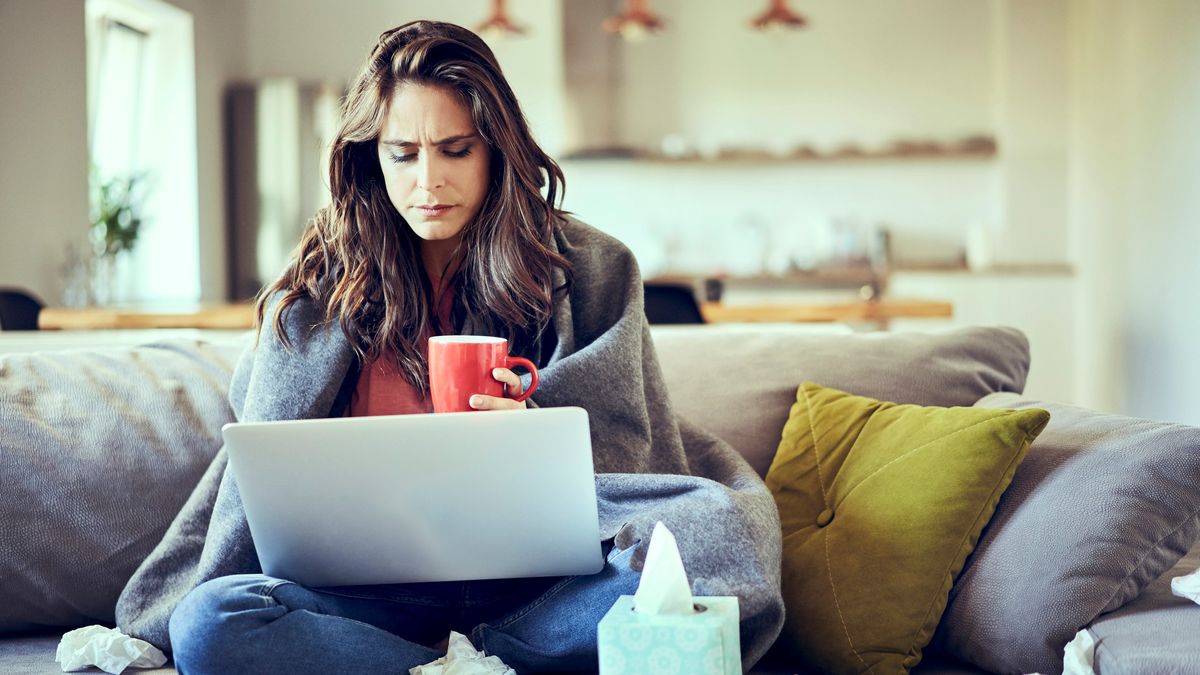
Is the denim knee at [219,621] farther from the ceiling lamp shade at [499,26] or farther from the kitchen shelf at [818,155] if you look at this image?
the kitchen shelf at [818,155]

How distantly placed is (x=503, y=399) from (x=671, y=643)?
0.39 m

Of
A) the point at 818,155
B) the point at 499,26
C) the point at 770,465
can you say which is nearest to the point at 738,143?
the point at 818,155

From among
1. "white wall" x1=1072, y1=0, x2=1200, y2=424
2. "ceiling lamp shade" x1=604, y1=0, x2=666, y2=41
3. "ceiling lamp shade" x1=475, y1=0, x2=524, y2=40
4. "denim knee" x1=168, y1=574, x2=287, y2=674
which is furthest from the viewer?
"ceiling lamp shade" x1=475, y1=0, x2=524, y2=40

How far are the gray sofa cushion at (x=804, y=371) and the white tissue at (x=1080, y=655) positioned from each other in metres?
0.57

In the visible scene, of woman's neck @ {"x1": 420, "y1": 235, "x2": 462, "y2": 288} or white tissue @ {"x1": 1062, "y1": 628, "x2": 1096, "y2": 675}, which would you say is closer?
white tissue @ {"x1": 1062, "y1": 628, "x2": 1096, "y2": 675}

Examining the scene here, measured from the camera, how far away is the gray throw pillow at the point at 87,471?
65.2 inches

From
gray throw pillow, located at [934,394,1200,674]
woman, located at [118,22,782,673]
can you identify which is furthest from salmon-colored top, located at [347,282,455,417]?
gray throw pillow, located at [934,394,1200,674]

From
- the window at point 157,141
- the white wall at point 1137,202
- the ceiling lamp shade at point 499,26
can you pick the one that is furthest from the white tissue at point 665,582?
the window at point 157,141

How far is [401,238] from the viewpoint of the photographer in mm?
1790

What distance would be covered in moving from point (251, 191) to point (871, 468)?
558cm

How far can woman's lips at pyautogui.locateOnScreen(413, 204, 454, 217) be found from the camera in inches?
65.2

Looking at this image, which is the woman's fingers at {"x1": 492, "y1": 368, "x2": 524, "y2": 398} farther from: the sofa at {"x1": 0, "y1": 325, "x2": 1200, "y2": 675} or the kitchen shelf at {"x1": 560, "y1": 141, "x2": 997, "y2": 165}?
the kitchen shelf at {"x1": 560, "y1": 141, "x2": 997, "y2": 165}

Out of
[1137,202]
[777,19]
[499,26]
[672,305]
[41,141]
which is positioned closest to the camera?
[672,305]

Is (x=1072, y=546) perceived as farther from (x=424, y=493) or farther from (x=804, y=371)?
(x=424, y=493)
